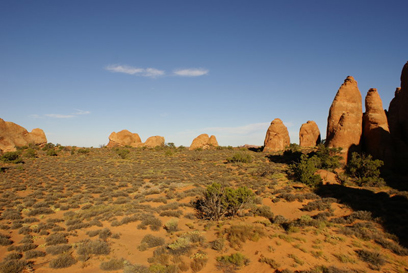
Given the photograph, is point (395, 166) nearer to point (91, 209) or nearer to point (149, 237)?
point (149, 237)

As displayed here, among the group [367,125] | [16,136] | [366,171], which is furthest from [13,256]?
[16,136]

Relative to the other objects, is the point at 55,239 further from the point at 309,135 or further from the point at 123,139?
the point at 123,139

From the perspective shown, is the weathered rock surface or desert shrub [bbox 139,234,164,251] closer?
desert shrub [bbox 139,234,164,251]

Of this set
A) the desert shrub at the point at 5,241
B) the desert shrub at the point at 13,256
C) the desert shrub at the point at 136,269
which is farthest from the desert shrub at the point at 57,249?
the desert shrub at the point at 136,269

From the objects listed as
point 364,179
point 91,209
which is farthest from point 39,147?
point 364,179

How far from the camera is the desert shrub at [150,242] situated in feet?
28.6

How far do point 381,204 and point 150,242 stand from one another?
43.0 feet

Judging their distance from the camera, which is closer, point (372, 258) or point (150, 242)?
point (372, 258)

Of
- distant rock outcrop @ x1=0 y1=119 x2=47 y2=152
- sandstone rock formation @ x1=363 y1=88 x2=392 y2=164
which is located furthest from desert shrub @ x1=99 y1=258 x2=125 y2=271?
distant rock outcrop @ x1=0 y1=119 x2=47 y2=152

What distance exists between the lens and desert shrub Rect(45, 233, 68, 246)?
342 inches

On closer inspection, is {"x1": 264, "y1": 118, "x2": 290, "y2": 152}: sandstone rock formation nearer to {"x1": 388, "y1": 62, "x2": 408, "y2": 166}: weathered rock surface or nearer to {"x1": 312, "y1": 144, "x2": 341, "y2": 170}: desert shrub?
{"x1": 312, "y1": 144, "x2": 341, "y2": 170}: desert shrub

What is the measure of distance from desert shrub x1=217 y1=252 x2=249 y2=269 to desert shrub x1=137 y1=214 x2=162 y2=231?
14.6ft

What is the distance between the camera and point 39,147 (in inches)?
1857

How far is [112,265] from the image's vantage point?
23.6ft
